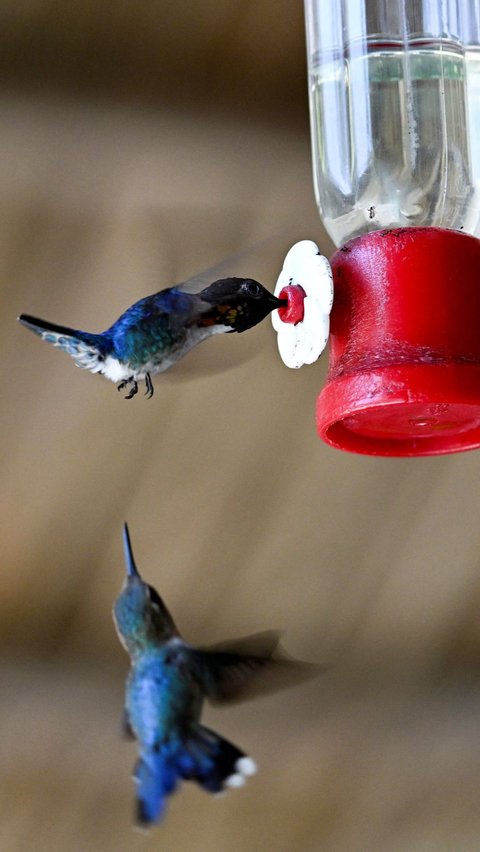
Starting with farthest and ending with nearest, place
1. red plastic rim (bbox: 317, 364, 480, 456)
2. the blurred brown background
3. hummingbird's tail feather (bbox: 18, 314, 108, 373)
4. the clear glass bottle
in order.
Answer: the blurred brown background < the clear glass bottle < red plastic rim (bbox: 317, 364, 480, 456) < hummingbird's tail feather (bbox: 18, 314, 108, 373)

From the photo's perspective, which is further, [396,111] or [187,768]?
[396,111]

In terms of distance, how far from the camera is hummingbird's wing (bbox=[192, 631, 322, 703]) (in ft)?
4.82

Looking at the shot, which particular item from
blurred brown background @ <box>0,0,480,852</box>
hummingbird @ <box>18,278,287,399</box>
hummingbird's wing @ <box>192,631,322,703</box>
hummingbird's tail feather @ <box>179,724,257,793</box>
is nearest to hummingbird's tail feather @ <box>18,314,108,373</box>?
hummingbird @ <box>18,278,287,399</box>

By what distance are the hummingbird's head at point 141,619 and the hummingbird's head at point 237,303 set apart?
0.33 m

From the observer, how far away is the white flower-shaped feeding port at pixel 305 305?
54.4 inches

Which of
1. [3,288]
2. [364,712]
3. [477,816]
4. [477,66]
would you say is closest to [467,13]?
[477,66]

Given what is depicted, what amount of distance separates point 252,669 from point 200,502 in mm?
1587

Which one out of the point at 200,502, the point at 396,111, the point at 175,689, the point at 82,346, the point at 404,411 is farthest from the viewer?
the point at 200,502

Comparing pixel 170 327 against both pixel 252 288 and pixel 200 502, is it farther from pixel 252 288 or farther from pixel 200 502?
pixel 200 502

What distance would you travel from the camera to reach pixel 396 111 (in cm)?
175

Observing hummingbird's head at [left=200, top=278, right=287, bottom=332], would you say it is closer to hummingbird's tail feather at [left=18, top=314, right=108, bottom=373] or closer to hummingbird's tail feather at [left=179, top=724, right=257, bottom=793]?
hummingbird's tail feather at [left=18, top=314, right=108, bottom=373]

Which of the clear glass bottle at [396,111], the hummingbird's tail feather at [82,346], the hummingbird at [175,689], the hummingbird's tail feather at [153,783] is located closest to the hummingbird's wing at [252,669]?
the hummingbird at [175,689]

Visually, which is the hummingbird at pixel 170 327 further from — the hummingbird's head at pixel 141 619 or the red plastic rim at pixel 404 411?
the hummingbird's head at pixel 141 619

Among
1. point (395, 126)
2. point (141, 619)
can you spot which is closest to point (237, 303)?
point (141, 619)
